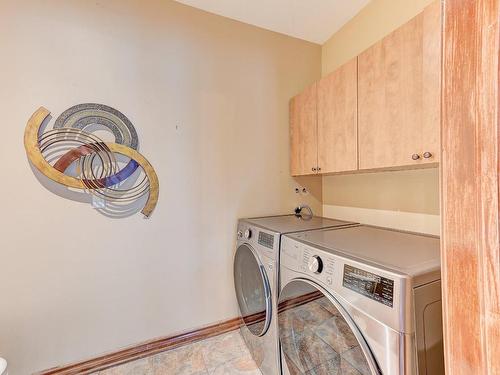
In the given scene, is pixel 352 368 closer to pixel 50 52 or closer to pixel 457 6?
pixel 457 6

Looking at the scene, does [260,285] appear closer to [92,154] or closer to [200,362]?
[200,362]

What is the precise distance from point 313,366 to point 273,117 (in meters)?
1.69

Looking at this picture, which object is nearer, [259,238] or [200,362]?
[259,238]

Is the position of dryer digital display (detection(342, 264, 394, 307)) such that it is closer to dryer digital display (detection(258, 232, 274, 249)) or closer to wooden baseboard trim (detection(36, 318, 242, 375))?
dryer digital display (detection(258, 232, 274, 249))

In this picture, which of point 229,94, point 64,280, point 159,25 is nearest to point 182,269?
point 64,280

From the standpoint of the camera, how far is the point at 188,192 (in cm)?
173

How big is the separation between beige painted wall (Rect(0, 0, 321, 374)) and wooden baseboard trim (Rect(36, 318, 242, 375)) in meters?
0.05

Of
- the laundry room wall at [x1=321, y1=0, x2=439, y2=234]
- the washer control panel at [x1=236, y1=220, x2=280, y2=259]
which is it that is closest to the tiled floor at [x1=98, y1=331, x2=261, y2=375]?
the washer control panel at [x1=236, y1=220, x2=280, y2=259]

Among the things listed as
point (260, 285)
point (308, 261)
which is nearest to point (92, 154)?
point (260, 285)

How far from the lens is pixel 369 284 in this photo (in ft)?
2.38

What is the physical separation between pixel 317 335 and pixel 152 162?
1411 mm

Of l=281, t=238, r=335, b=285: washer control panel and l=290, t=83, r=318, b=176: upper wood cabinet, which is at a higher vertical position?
l=290, t=83, r=318, b=176: upper wood cabinet

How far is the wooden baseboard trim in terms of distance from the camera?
1.46 m

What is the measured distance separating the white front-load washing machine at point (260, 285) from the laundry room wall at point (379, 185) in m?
0.32
